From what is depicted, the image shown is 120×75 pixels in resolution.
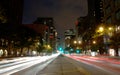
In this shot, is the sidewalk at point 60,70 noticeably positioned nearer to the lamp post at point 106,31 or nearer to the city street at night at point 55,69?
the city street at night at point 55,69

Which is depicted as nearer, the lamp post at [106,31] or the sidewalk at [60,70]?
the sidewalk at [60,70]

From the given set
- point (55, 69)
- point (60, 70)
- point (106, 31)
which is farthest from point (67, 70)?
point (106, 31)

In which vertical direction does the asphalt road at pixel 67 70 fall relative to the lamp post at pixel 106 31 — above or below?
below

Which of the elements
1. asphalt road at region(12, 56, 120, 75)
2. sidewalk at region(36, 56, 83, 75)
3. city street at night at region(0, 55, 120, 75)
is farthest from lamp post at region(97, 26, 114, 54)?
asphalt road at region(12, 56, 120, 75)

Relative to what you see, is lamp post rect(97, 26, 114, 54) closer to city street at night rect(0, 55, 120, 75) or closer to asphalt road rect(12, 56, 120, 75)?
city street at night rect(0, 55, 120, 75)

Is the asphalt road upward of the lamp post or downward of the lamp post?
downward

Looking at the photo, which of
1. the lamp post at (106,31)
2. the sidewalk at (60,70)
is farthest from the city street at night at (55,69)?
the lamp post at (106,31)

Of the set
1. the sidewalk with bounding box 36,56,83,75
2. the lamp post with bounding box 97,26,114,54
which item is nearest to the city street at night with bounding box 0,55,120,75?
the sidewalk with bounding box 36,56,83,75

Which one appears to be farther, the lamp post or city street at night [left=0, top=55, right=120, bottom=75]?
the lamp post

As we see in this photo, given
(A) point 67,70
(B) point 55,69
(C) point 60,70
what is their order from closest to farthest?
(C) point 60,70, (A) point 67,70, (B) point 55,69

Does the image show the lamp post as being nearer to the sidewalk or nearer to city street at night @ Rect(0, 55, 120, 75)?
city street at night @ Rect(0, 55, 120, 75)

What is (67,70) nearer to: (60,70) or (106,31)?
(60,70)

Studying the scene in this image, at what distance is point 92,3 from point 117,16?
92.1m

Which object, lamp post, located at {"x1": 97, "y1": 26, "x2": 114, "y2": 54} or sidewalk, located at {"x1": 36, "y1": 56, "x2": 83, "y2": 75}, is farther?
lamp post, located at {"x1": 97, "y1": 26, "x2": 114, "y2": 54}
